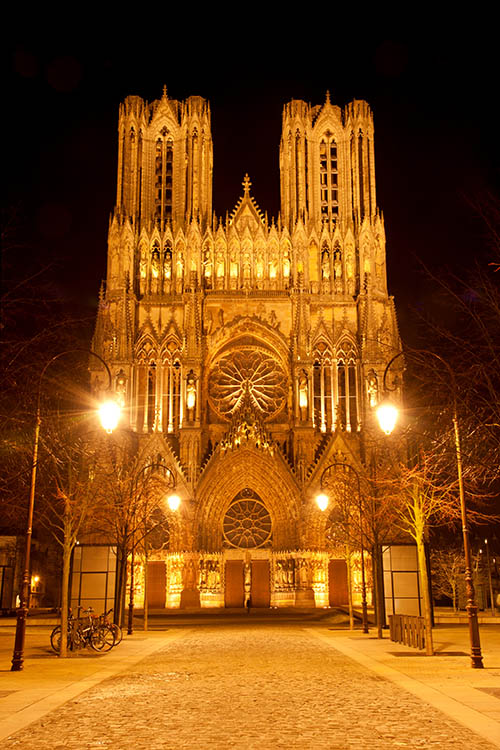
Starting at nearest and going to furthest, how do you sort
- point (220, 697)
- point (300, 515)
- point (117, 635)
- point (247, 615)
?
1. point (220, 697)
2. point (117, 635)
3. point (247, 615)
4. point (300, 515)

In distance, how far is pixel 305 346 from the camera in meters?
50.0

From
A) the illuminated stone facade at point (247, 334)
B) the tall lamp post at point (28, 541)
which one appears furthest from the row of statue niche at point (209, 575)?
the tall lamp post at point (28, 541)

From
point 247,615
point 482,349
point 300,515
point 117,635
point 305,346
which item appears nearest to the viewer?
point 482,349

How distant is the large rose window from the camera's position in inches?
2030

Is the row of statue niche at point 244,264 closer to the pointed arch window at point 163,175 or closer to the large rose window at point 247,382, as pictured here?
the pointed arch window at point 163,175

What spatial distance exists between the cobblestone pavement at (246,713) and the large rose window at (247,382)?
109 ft

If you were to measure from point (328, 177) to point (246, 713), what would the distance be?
4898 cm

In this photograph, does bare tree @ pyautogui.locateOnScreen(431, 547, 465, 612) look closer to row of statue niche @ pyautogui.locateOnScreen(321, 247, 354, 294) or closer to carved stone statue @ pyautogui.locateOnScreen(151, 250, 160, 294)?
row of statue niche @ pyautogui.locateOnScreen(321, 247, 354, 294)

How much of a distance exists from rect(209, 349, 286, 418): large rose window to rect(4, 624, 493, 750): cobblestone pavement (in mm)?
33367

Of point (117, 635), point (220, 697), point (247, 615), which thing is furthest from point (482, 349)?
point (247, 615)

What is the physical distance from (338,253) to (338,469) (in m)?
14.8

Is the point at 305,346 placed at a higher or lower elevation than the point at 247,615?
higher

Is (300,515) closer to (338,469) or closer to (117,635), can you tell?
(338,469)

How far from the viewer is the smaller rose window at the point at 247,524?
48.4 m
